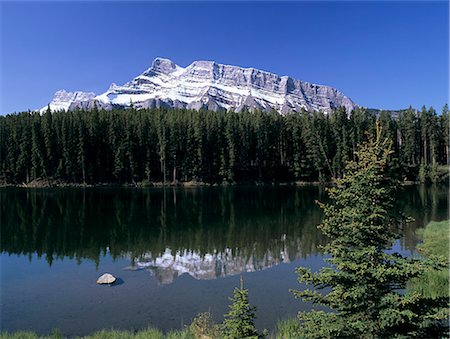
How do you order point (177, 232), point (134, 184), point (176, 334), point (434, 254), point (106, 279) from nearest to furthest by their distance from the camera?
point (434, 254) → point (176, 334) → point (106, 279) → point (177, 232) → point (134, 184)

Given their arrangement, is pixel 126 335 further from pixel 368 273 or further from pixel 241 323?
pixel 368 273

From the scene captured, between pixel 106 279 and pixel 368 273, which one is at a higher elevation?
pixel 368 273

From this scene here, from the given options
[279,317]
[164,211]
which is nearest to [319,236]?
[279,317]

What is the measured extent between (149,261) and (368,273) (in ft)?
72.4

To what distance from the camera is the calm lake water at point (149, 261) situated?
18.3m

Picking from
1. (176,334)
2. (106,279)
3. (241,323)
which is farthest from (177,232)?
(241,323)

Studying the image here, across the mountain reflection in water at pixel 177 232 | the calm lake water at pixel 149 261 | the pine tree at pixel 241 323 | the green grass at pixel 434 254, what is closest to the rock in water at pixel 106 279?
the calm lake water at pixel 149 261

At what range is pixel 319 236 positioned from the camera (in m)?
37.0

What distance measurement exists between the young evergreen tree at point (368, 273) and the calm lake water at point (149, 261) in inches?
294

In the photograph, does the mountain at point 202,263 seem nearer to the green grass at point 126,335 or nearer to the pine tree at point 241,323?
the green grass at point 126,335

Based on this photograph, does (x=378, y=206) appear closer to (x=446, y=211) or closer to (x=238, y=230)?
(x=238, y=230)

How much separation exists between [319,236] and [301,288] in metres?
16.6

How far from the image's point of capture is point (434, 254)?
12984mm

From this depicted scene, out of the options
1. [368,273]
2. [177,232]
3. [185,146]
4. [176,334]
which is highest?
[185,146]
